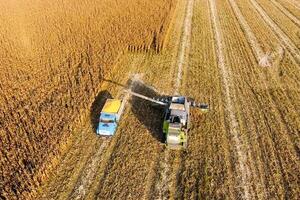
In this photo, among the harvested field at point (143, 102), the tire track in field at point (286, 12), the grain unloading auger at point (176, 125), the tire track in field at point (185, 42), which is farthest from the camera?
the tire track in field at point (286, 12)

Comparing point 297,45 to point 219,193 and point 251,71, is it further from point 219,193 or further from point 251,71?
point 219,193

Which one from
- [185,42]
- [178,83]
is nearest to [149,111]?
[178,83]

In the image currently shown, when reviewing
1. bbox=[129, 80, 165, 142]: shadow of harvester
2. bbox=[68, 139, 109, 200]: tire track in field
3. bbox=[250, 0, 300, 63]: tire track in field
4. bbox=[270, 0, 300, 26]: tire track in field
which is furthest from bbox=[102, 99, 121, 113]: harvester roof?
bbox=[270, 0, 300, 26]: tire track in field

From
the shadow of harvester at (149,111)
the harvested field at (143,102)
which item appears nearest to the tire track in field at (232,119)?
the harvested field at (143,102)

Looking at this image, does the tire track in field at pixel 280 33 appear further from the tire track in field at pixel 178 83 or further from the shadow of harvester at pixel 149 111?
the shadow of harvester at pixel 149 111

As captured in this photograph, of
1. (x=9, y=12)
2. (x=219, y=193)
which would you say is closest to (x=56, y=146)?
(x=219, y=193)

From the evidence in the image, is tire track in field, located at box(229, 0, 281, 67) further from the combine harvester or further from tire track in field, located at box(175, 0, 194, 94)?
the combine harvester
